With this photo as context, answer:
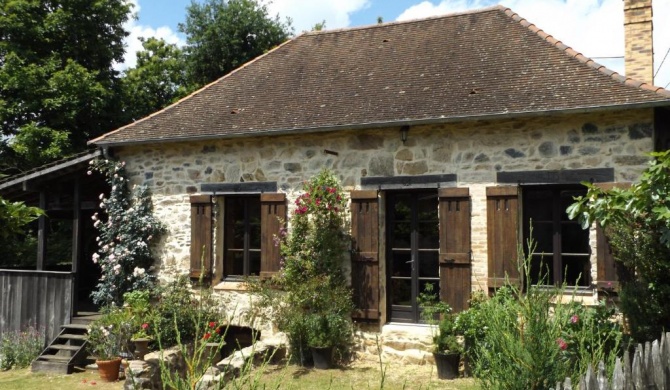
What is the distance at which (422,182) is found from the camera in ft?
26.6

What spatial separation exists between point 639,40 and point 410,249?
14.8ft

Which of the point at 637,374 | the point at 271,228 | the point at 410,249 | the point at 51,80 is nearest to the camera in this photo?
the point at 637,374

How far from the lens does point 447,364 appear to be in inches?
287

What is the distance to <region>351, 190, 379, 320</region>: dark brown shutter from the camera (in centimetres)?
824

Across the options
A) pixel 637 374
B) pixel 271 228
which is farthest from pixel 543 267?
pixel 637 374

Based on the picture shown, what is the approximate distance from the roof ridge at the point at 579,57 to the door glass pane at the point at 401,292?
385 cm

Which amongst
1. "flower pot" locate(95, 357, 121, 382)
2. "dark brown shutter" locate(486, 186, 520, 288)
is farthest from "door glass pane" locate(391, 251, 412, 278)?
"flower pot" locate(95, 357, 121, 382)

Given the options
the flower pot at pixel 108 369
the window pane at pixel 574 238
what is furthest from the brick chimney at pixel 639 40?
the flower pot at pixel 108 369

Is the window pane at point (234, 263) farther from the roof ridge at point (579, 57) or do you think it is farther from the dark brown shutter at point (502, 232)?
the roof ridge at point (579, 57)

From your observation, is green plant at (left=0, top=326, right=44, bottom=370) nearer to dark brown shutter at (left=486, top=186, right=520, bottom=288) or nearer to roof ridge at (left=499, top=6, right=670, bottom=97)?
dark brown shutter at (left=486, top=186, right=520, bottom=288)

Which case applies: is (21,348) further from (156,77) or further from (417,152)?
(156,77)

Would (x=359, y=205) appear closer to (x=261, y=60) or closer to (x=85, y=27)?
(x=261, y=60)

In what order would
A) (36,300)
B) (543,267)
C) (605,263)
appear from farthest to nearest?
(36,300), (543,267), (605,263)

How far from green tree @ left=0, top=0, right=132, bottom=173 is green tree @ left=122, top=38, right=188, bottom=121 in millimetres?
2288
